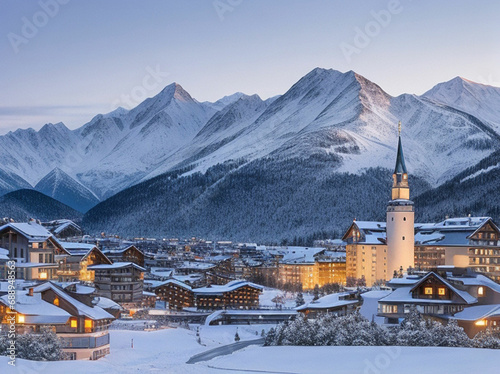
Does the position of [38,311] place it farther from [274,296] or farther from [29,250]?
[274,296]

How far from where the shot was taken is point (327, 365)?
200 ft

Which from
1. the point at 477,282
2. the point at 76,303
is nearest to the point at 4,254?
the point at 76,303

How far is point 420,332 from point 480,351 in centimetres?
747

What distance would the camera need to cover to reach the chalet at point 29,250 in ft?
330

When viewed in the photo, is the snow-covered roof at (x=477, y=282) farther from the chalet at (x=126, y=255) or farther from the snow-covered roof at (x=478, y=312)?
the chalet at (x=126, y=255)

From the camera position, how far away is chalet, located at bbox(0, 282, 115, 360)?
71875mm

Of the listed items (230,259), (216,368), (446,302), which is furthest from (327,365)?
(230,259)

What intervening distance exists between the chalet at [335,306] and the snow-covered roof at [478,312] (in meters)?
20.6

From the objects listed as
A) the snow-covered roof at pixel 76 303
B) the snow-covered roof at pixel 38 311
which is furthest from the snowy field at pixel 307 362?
the snow-covered roof at pixel 38 311

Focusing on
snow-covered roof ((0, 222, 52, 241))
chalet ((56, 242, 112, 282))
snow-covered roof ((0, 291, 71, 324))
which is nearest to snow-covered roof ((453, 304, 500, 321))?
snow-covered roof ((0, 291, 71, 324))

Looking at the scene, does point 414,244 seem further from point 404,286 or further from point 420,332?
point 420,332

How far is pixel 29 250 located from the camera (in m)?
102

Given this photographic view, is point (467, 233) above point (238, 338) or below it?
above

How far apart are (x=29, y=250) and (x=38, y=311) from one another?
30.5 meters
